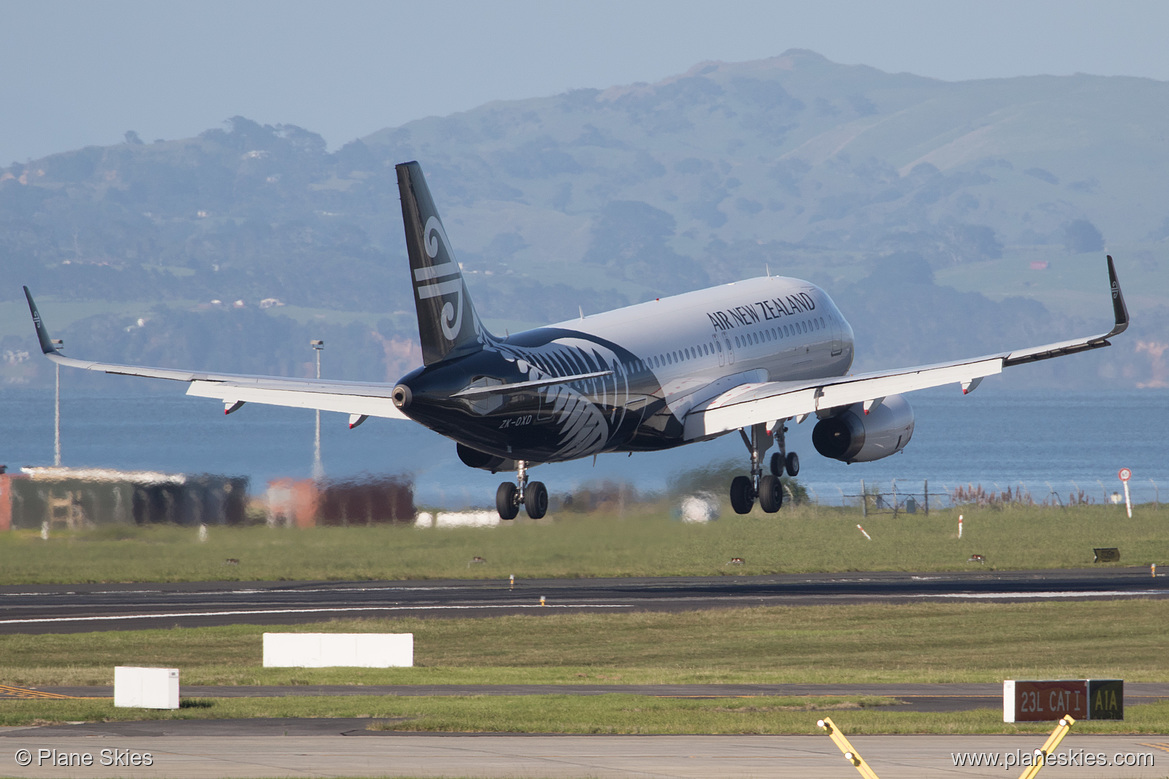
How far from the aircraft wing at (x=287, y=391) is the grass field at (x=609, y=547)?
1853 centimetres

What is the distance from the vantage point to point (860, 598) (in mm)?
72250

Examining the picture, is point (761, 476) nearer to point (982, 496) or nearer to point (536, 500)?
point (536, 500)

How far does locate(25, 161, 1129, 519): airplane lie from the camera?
41.9m

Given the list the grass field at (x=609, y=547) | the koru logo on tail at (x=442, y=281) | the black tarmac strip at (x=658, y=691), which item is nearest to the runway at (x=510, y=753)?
the black tarmac strip at (x=658, y=691)

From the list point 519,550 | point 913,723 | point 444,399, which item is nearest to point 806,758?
point 913,723

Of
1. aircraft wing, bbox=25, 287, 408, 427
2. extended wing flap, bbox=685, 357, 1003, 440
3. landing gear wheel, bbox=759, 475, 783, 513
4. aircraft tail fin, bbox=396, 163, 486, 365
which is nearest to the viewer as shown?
aircraft tail fin, bbox=396, 163, 486, 365

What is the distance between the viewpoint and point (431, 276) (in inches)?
1649

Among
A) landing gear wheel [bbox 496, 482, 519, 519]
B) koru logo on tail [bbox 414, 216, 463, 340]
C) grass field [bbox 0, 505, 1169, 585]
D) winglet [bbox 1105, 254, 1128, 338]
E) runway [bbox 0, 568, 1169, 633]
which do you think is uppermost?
koru logo on tail [bbox 414, 216, 463, 340]

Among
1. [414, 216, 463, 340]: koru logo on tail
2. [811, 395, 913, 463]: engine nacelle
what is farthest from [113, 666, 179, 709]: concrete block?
[811, 395, 913, 463]: engine nacelle

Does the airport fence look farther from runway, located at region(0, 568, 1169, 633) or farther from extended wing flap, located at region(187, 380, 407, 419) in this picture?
extended wing flap, located at region(187, 380, 407, 419)

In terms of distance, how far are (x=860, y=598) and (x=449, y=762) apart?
143ft

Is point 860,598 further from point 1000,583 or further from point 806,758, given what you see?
point 806,758

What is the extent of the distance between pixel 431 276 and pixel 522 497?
9.20 m

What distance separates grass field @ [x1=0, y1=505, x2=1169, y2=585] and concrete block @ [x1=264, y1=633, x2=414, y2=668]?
1591 cm
